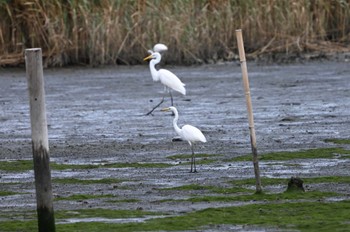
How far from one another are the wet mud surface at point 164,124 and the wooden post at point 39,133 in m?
1.60

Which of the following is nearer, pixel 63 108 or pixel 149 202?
pixel 149 202

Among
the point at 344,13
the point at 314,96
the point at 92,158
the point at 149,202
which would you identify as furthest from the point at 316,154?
the point at 344,13

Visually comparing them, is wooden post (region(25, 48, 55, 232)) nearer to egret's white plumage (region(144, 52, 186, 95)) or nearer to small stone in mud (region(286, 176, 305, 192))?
small stone in mud (region(286, 176, 305, 192))

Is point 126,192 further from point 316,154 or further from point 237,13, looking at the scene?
point 237,13

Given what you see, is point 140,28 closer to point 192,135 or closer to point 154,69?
point 154,69

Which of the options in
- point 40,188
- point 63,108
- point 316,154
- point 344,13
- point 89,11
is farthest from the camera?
point 344,13

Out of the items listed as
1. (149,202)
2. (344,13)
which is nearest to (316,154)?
(149,202)

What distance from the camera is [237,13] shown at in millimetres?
29781

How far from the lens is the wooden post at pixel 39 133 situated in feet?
30.7

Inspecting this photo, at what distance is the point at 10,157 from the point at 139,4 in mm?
14198

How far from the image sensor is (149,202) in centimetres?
1134

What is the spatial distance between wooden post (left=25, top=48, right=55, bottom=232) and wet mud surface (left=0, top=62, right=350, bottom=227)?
5.25ft

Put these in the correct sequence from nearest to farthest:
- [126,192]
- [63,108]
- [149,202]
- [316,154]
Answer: [149,202]
[126,192]
[316,154]
[63,108]

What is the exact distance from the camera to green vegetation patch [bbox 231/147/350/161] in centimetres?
1441
